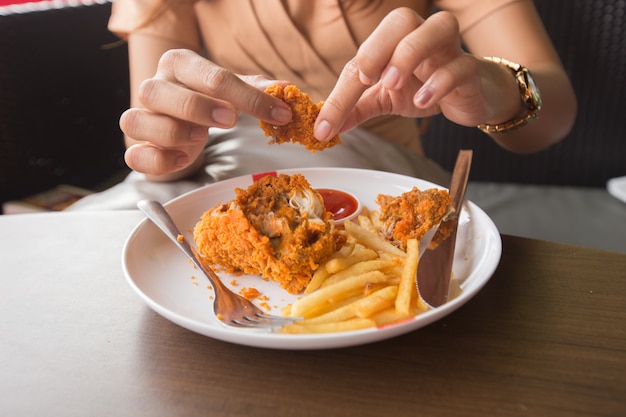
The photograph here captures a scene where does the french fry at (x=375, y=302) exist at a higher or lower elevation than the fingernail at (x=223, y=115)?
lower

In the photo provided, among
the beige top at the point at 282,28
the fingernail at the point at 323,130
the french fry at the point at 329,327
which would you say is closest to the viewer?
the french fry at the point at 329,327

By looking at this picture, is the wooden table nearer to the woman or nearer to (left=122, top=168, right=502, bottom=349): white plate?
(left=122, top=168, right=502, bottom=349): white plate

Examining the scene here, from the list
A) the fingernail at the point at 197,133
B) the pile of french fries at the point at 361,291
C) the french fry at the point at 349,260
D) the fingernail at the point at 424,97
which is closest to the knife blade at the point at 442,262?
the pile of french fries at the point at 361,291

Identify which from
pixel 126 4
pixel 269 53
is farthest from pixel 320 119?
pixel 126 4

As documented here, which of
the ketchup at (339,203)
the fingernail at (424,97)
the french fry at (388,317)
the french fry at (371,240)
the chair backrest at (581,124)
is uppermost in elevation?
the fingernail at (424,97)

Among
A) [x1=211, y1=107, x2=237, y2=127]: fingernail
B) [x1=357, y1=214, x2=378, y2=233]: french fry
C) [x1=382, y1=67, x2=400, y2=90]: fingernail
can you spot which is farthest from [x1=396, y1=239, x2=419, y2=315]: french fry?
[x1=211, y1=107, x2=237, y2=127]: fingernail

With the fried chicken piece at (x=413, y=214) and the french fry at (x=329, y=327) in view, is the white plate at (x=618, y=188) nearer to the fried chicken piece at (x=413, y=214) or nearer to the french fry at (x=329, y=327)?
the fried chicken piece at (x=413, y=214)
